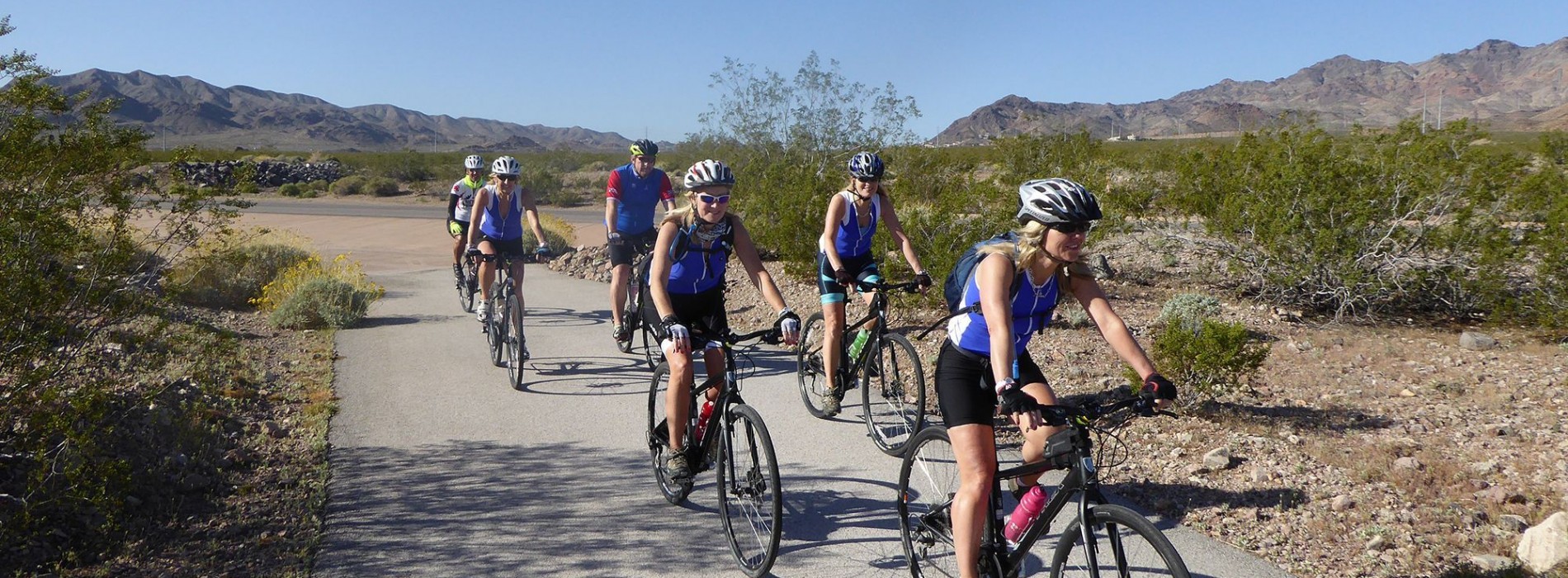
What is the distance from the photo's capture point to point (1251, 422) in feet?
20.8

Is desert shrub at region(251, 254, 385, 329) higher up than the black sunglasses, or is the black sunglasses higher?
the black sunglasses

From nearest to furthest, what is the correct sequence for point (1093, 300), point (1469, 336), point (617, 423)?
point (1093, 300) → point (617, 423) → point (1469, 336)

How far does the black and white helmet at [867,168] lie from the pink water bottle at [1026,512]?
11.1 ft

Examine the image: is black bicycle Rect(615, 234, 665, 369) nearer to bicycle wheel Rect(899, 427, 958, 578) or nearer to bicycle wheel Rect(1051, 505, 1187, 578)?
bicycle wheel Rect(899, 427, 958, 578)

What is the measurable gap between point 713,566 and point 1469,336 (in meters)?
7.82

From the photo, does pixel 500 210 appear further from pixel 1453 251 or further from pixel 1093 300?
pixel 1453 251

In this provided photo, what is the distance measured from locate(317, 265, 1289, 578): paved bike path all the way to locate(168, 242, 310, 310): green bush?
4128 mm

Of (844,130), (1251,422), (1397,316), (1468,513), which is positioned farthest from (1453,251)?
(844,130)

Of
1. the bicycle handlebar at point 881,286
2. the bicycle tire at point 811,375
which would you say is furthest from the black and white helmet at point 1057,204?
the bicycle tire at point 811,375

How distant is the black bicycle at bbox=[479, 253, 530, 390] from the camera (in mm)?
7969

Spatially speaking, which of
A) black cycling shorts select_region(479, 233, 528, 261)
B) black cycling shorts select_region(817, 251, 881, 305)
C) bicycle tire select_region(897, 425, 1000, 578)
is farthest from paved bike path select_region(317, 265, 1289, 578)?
black cycling shorts select_region(479, 233, 528, 261)

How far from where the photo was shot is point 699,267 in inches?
206

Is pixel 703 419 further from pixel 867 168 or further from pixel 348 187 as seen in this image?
pixel 348 187

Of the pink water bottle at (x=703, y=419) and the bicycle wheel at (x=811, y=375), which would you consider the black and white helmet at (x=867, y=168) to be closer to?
the bicycle wheel at (x=811, y=375)
